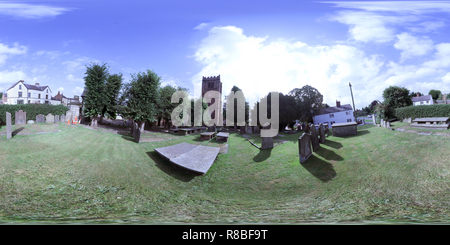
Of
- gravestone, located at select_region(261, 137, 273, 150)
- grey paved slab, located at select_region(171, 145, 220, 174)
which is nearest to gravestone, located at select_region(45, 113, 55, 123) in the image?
grey paved slab, located at select_region(171, 145, 220, 174)

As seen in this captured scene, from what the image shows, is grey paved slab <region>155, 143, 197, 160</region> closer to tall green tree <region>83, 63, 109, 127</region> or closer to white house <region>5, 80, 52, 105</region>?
tall green tree <region>83, 63, 109, 127</region>

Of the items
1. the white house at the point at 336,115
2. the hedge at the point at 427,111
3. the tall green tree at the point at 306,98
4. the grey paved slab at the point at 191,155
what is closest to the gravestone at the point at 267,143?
the grey paved slab at the point at 191,155

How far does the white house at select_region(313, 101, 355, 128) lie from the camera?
31.8 m

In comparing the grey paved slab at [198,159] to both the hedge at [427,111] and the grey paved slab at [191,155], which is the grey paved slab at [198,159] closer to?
the grey paved slab at [191,155]

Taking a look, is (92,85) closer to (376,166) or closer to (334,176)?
(334,176)

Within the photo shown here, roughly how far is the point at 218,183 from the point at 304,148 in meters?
3.46

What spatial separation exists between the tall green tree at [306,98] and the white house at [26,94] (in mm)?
18814

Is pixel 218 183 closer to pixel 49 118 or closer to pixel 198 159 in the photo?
pixel 198 159

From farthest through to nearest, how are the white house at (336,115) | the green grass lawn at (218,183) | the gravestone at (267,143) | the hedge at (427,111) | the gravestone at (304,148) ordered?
the white house at (336,115) → the hedge at (427,111) → the gravestone at (267,143) → the gravestone at (304,148) → the green grass lawn at (218,183)

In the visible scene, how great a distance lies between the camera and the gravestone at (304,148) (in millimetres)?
5387

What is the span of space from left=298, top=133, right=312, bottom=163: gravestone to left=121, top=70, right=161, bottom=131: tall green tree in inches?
212

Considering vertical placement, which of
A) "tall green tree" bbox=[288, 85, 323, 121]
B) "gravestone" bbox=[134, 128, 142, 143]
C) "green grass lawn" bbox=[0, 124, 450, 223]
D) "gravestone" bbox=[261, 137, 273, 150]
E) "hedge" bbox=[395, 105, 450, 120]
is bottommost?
"green grass lawn" bbox=[0, 124, 450, 223]
